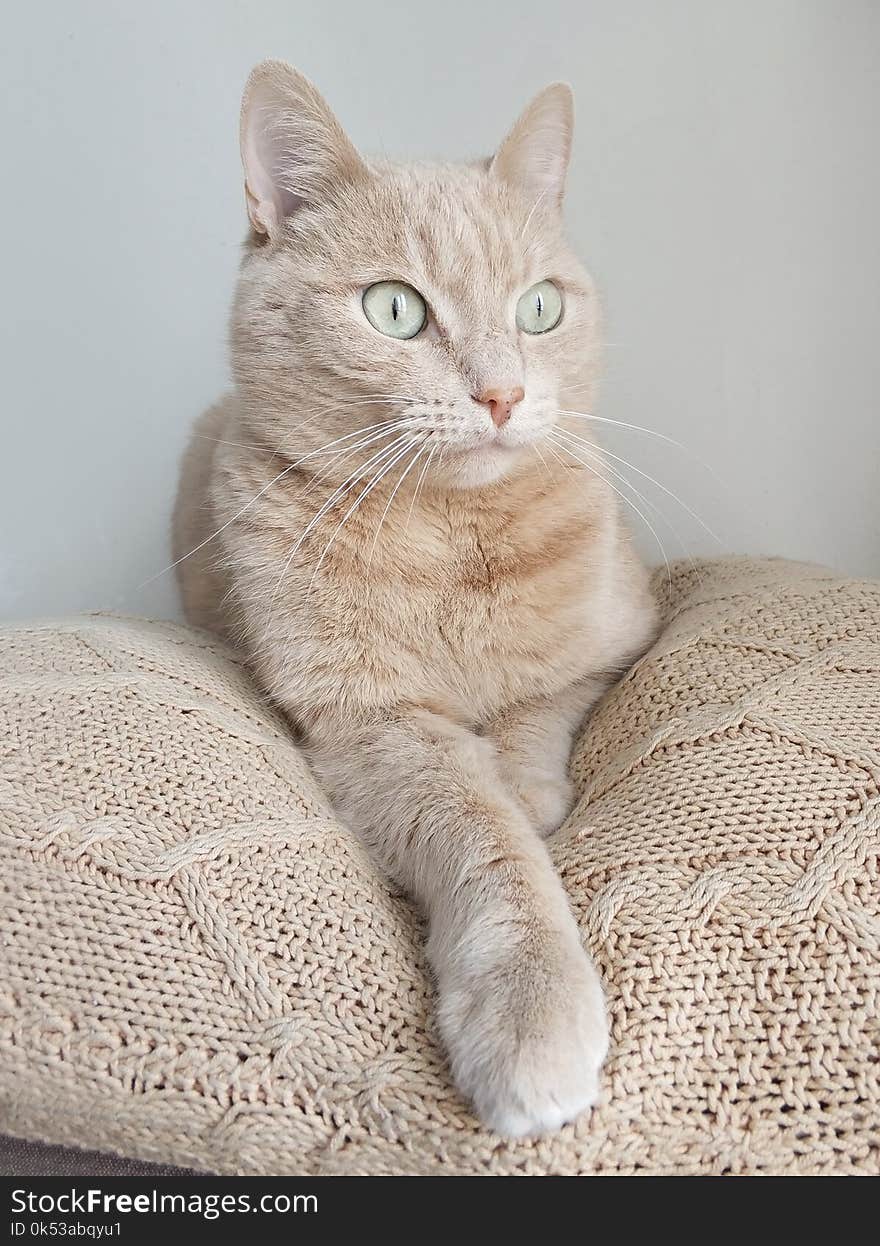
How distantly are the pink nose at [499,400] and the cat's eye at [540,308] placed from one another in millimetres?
213

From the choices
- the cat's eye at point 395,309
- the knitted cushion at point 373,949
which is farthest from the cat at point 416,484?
the knitted cushion at point 373,949

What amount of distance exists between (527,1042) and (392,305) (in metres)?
0.88

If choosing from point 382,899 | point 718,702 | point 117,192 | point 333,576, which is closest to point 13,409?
point 117,192

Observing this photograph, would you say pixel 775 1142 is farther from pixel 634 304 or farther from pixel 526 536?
pixel 634 304

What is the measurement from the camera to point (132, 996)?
869mm

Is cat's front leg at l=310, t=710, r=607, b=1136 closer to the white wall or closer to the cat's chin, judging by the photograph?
the cat's chin

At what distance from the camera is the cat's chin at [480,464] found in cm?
117

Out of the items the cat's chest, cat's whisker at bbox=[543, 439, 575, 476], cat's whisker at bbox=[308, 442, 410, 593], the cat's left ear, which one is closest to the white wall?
the cat's left ear

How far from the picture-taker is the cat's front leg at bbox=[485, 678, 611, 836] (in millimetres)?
1192

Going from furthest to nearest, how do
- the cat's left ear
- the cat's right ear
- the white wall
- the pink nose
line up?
1. the white wall
2. the cat's left ear
3. the cat's right ear
4. the pink nose

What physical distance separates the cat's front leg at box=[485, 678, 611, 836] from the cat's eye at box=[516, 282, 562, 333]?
1.71ft

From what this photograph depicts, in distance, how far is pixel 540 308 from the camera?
1340 millimetres

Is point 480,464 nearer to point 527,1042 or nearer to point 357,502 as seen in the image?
point 357,502

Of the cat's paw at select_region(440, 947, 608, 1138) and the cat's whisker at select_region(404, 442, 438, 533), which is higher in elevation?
the cat's whisker at select_region(404, 442, 438, 533)
